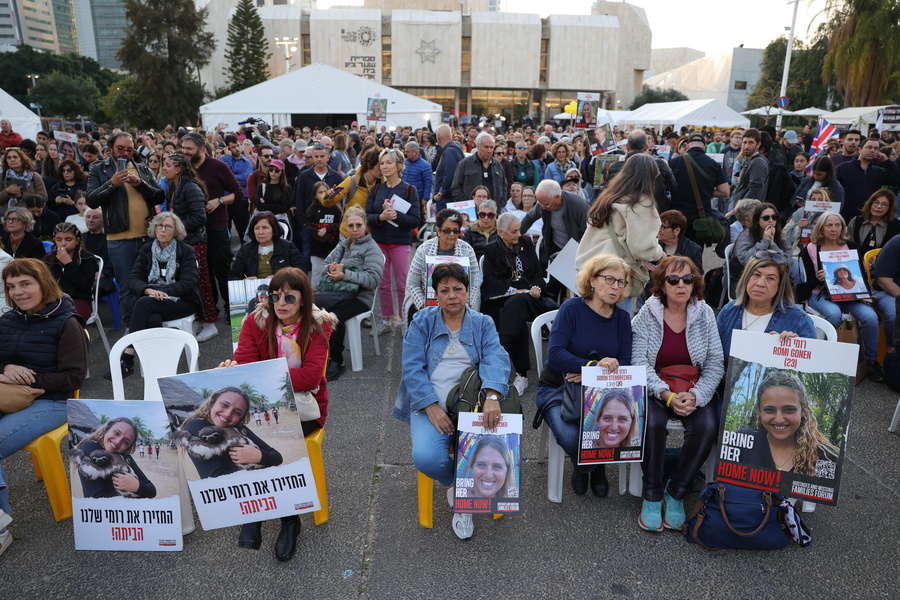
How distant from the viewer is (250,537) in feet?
9.31

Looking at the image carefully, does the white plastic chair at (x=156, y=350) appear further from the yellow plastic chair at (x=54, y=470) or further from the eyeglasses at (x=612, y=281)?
the eyeglasses at (x=612, y=281)

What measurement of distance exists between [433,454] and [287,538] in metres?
0.81

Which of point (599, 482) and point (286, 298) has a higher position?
point (286, 298)

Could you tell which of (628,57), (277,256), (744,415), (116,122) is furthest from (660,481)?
(628,57)

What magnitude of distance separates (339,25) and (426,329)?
61.8m

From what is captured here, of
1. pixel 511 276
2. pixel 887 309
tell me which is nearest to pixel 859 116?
pixel 887 309

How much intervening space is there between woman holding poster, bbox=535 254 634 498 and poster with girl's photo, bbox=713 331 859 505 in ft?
1.99

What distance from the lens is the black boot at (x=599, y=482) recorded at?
10.8 ft

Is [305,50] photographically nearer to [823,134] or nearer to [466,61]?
[466,61]

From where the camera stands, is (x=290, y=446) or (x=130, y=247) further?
(x=130, y=247)

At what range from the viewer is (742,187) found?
7379mm

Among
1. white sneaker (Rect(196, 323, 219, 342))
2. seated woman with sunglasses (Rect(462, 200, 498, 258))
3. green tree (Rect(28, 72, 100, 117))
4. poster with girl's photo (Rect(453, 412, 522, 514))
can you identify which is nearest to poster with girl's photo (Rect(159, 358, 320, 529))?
poster with girl's photo (Rect(453, 412, 522, 514))

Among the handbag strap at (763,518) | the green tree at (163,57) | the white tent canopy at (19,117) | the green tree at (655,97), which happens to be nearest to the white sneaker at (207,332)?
the handbag strap at (763,518)

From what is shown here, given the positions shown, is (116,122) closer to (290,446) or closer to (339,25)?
(339,25)
